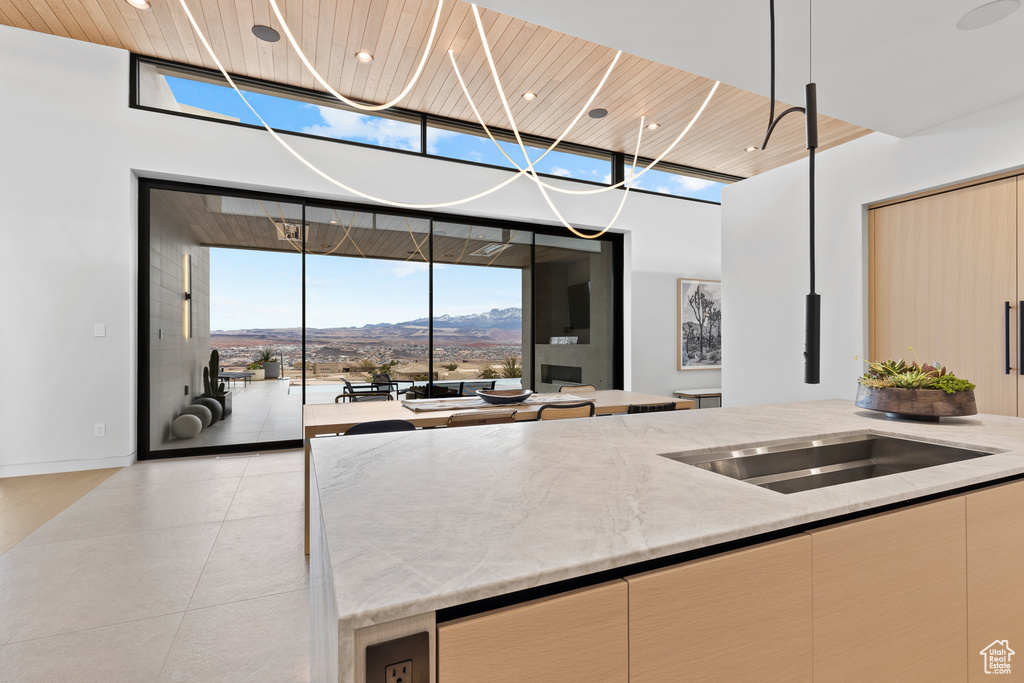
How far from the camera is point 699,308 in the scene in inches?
265

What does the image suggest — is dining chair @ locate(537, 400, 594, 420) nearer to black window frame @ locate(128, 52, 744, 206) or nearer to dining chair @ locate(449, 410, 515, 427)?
dining chair @ locate(449, 410, 515, 427)

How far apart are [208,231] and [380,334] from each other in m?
1.90

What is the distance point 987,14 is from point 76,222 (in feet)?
19.5

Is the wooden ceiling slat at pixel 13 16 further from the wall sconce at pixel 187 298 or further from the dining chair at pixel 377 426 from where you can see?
the dining chair at pixel 377 426

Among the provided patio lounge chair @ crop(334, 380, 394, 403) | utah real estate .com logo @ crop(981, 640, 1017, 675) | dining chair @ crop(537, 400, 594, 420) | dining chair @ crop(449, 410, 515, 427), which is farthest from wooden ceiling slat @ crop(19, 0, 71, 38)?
utah real estate .com logo @ crop(981, 640, 1017, 675)

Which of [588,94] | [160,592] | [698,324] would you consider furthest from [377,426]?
[698,324]

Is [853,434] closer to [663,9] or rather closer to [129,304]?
[663,9]

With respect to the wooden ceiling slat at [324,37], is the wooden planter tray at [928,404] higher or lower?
lower

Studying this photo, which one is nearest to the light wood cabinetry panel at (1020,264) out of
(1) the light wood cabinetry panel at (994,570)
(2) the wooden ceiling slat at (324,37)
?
(1) the light wood cabinetry panel at (994,570)

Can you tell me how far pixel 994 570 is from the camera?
43.1 inches

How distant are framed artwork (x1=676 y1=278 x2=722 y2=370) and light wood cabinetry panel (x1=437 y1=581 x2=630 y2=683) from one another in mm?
6287

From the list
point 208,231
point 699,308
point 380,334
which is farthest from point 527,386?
point 208,231

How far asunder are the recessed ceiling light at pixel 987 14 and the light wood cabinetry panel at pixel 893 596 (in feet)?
7.02

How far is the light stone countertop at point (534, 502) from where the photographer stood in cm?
61
